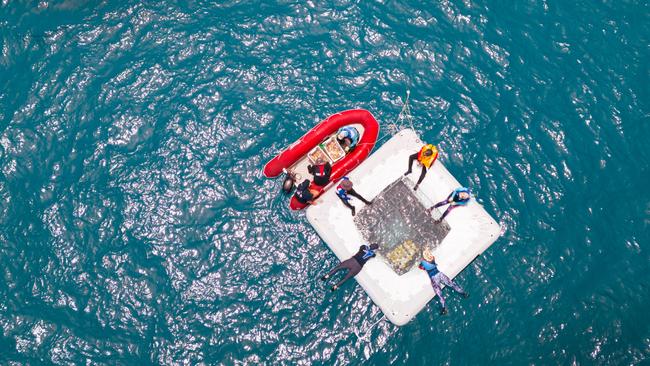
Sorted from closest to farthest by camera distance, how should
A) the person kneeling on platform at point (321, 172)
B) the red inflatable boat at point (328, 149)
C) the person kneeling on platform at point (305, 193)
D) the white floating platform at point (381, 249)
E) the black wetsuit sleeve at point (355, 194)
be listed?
1. the white floating platform at point (381, 249)
2. the person kneeling on platform at point (305, 193)
3. the black wetsuit sleeve at point (355, 194)
4. the person kneeling on platform at point (321, 172)
5. the red inflatable boat at point (328, 149)

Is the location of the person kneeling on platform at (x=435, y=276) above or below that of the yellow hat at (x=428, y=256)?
below

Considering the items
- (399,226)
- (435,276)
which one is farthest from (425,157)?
(435,276)

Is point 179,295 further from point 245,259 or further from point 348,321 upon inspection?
point 348,321

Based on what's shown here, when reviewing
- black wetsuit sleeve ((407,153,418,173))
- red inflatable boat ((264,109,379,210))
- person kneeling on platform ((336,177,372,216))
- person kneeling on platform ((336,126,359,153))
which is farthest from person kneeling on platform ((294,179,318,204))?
black wetsuit sleeve ((407,153,418,173))

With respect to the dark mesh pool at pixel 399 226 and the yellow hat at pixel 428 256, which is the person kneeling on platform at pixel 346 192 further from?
the yellow hat at pixel 428 256

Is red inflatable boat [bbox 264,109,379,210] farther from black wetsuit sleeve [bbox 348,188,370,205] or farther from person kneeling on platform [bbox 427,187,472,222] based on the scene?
person kneeling on platform [bbox 427,187,472,222]

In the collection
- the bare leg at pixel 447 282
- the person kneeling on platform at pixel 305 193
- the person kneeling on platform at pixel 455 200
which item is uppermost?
the person kneeling on platform at pixel 305 193

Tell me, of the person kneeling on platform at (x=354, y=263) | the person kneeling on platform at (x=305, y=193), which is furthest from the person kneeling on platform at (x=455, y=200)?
the person kneeling on platform at (x=305, y=193)
